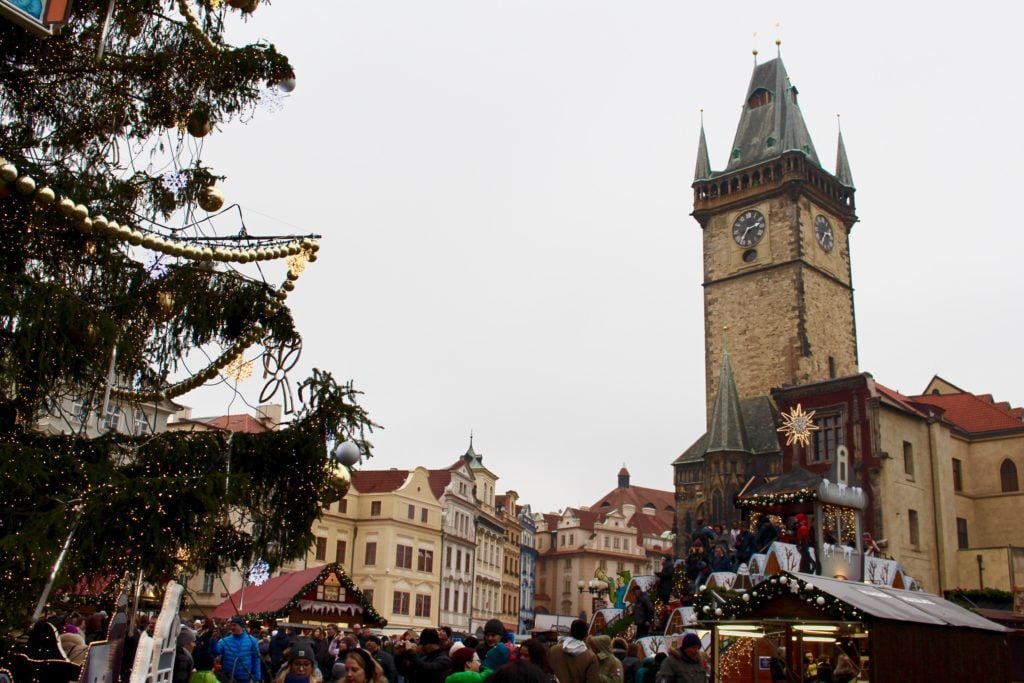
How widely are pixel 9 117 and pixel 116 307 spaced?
156cm

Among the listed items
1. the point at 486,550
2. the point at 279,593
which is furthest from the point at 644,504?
the point at 279,593

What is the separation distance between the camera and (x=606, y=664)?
9016mm

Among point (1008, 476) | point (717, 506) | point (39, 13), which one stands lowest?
point (39, 13)

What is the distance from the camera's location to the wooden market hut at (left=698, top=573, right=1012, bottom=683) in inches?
444

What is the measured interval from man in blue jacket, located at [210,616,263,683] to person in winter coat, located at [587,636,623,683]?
5.15 m

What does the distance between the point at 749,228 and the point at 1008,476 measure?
57.6ft

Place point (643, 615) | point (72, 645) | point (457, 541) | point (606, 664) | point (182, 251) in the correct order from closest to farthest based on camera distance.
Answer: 1. point (182, 251)
2. point (606, 664)
3. point (72, 645)
4. point (643, 615)
5. point (457, 541)

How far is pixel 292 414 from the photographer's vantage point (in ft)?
22.7

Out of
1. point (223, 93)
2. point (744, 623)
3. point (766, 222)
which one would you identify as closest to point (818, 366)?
point (766, 222)

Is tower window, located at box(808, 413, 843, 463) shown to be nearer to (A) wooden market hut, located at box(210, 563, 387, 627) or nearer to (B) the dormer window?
(B) the dormer window

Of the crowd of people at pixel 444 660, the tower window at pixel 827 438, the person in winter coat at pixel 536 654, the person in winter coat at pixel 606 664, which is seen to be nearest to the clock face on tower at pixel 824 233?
the tower window at pixel 827 438

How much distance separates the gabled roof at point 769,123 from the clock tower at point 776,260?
3.2 inches

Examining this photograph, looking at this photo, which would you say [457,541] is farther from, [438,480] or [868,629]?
[868,629]

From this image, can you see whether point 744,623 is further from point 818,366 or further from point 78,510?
point 818,366
